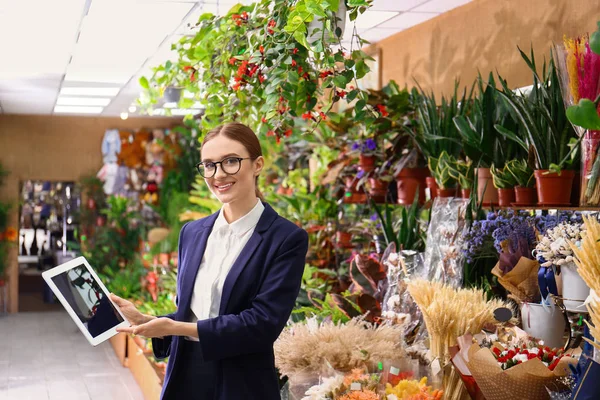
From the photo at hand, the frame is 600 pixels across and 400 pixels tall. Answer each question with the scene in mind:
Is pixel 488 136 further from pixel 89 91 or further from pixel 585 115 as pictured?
pixel 89 91

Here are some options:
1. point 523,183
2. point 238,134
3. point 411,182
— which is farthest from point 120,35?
point 238,134

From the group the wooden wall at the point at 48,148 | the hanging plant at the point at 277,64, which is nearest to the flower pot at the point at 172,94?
the hanging plant at the point at 277,64

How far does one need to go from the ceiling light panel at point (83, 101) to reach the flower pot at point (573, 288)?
7600 mm

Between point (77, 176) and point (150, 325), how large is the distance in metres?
10.2

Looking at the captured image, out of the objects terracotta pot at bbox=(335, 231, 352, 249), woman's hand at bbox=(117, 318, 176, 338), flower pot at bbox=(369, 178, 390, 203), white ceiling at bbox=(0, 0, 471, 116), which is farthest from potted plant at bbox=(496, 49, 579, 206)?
terracotta pot at bbox=(335, 231, 352, 249)

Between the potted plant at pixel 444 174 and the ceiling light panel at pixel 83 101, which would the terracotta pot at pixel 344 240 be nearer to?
the potted plant at pixel 444 174

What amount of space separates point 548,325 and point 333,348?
2.55 ft

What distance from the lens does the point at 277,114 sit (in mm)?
3459

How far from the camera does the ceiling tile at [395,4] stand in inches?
185

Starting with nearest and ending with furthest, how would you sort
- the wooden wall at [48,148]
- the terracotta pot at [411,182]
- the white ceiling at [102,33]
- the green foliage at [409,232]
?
the green foliage at [409,232], the terracotta pot at [411,182], the white ceiling at [102,33], the wooden wall at [48,148]

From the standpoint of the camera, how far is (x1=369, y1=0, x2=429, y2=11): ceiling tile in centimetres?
469

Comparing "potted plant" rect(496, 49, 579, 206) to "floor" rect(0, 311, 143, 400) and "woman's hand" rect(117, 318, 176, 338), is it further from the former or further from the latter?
"floor" rect(0, 311, 143, 400)

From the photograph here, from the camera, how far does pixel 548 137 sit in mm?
3211

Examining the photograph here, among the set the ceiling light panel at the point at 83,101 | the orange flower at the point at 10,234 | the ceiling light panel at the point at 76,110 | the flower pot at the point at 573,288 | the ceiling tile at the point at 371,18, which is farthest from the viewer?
the orange flower at the point at 10,234
